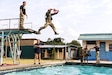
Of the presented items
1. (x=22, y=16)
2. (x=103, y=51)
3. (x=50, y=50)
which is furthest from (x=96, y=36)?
(x=22, y=16)

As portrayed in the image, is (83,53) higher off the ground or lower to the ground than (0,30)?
lower

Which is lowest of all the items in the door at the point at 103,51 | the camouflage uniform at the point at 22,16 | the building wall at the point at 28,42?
the door at the point at 103,51

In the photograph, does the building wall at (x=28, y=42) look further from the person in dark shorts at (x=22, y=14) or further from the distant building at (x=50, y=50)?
the person in dark shorts at (x=22, y=14)

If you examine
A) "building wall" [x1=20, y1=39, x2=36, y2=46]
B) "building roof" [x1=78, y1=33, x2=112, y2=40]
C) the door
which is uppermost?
"building roof" [x1=78, y1=33, x2=112, y2=40]

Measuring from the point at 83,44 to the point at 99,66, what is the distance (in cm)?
876

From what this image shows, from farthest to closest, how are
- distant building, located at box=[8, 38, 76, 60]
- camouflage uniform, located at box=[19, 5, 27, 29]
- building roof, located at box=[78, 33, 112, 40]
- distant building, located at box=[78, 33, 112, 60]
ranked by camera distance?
distant building, located at box=[8, 38, 76, 60] → building roof, located at box=[78, 33, 112, 40] → distant building, located at box=[78, 33, 112, 60] → camouflage uniform, located at box=[19, 5, 27, 29]

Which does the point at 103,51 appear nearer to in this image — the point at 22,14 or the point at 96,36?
the point at 96,36

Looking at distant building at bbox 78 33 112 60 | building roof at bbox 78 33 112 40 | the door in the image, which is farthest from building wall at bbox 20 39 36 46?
the door

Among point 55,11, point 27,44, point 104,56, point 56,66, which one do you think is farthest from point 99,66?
point 27,44

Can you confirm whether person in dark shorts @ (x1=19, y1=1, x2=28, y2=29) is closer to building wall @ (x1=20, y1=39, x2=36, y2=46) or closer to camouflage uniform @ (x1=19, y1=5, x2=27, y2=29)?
camouflage uniform @ (x1=19, y1=5, x2=27, y2=29)

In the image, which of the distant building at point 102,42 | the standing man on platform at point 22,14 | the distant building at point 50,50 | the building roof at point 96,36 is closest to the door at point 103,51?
the distant building at point 102,42

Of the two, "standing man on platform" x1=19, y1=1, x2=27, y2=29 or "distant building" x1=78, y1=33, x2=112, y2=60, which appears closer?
"standing man on platform" x1=19, y1=1, x2=27, y2=29

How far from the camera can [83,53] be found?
23.0 meters

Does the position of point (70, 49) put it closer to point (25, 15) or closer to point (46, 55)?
point (46, 55)
